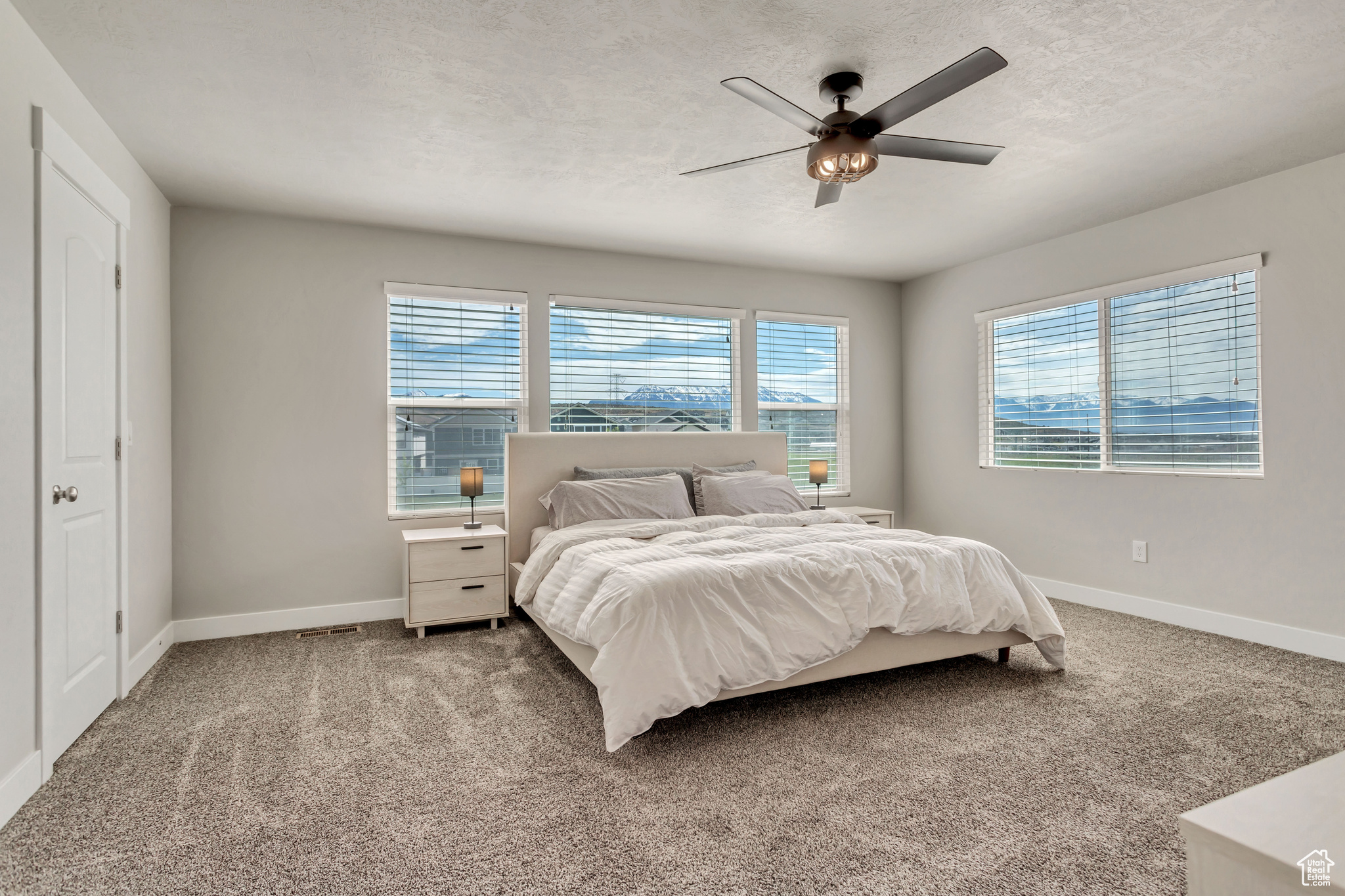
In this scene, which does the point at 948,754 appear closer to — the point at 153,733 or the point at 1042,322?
the point at 153,733

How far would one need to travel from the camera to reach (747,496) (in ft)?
14.8

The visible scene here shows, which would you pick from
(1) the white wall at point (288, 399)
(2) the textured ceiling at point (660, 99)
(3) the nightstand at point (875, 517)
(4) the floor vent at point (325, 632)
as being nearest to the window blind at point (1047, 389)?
(2) the textured ceiling at point (660, 99)

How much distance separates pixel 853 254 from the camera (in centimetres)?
515

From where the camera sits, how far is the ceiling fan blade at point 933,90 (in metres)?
2.01

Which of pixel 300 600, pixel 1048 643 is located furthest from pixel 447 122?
pixel 1048 643

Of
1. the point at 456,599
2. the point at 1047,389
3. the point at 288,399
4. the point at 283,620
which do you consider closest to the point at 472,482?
the point at 456,599

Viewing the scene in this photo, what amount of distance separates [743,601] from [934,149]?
188 cm

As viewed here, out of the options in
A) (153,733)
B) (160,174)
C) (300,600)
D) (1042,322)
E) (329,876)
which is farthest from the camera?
(1042,322)

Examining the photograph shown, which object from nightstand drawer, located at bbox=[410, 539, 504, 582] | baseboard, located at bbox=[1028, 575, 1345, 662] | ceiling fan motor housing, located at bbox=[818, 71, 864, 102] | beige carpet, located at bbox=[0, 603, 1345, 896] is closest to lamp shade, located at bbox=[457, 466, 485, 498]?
nightstand drawer, located at bbox=[410, 539, 504, 582]

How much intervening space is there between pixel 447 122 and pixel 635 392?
98.9 inches

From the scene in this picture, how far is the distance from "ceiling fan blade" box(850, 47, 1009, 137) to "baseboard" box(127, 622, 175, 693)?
3842 mm

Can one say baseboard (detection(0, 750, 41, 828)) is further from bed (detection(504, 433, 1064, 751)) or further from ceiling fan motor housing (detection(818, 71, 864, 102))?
ceiling fan motor housing (detection(818, 71, 864, 102))

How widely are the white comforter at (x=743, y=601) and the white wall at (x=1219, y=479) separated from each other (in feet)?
4.96

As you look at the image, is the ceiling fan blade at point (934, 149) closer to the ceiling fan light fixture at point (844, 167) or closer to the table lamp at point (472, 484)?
the ceiling fan light fixture at point (844, 167)
